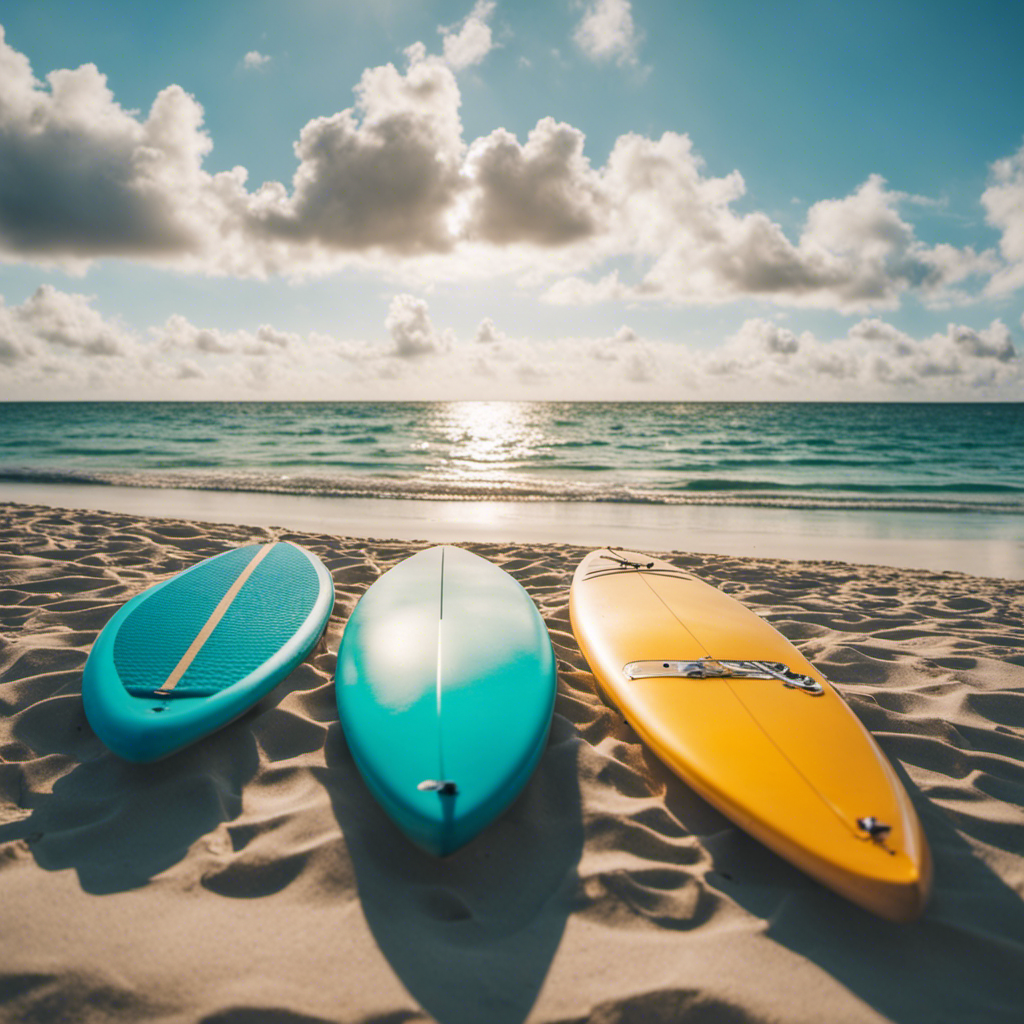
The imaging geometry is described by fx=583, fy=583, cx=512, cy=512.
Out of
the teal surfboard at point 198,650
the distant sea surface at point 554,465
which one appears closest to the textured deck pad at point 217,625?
the teal surfboard at point 198,650

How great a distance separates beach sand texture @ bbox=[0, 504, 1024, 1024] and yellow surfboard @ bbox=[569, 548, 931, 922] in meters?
0.13

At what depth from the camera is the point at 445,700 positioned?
1985mm

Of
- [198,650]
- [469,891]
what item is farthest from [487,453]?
[469,891]

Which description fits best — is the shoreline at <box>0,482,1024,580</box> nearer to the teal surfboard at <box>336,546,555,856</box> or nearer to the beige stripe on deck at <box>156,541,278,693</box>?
the beige stripe on deck at <box>156,541,278,693</box>

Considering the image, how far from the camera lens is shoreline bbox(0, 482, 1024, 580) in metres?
5.68

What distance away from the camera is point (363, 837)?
1636 mm

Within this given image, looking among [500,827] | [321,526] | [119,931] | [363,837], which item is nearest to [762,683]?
[500,827]

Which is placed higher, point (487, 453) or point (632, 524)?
point (487, 453)

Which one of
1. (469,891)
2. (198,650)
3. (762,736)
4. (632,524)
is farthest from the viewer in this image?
(632,524)

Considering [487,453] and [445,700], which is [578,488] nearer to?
[487,453]

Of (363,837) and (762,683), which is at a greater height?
(762,683)

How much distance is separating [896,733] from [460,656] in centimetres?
167

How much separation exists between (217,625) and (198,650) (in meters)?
0.25

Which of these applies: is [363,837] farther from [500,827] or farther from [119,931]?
[119,931]
